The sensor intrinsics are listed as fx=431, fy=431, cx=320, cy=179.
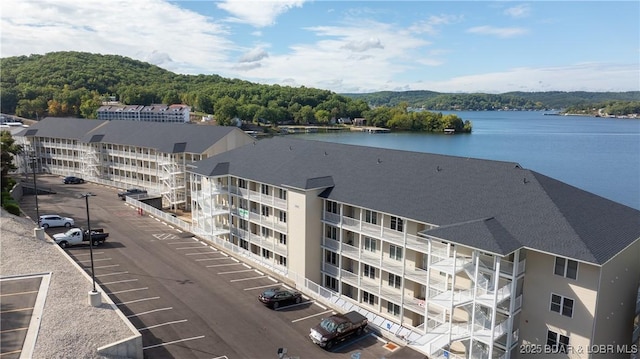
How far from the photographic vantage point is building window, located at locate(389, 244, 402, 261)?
106ft

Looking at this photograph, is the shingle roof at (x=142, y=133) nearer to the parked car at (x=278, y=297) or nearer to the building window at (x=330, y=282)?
the building window at (x=330, y=282)

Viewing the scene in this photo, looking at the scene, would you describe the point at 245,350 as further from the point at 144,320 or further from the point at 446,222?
the point at 446,222

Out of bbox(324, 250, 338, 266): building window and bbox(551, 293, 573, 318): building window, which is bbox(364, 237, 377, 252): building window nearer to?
bbox(324, 250, 338, 266): building window

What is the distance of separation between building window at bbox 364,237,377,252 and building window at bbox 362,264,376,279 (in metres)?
1.55

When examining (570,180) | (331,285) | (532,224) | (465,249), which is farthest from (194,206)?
(570,180)

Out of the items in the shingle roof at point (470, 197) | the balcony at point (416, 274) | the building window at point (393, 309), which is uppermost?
the shingle roof at point (470, 197)

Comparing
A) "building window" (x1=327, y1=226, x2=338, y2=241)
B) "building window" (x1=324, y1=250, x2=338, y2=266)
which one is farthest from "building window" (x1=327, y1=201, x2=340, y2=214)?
"building window" (x1=324, y1=250, x2=338, y2=266)

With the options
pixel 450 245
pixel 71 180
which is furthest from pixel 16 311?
pixel 71 180

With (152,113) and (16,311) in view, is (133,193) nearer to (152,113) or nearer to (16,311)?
(16,311)

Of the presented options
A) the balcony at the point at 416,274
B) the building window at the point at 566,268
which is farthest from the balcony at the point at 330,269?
the building window at the point at 566,268

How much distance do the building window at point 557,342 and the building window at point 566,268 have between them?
10.6ft

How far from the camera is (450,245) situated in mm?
26109

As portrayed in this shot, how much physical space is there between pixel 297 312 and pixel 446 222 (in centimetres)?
1149

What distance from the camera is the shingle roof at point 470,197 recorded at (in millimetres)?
23000
